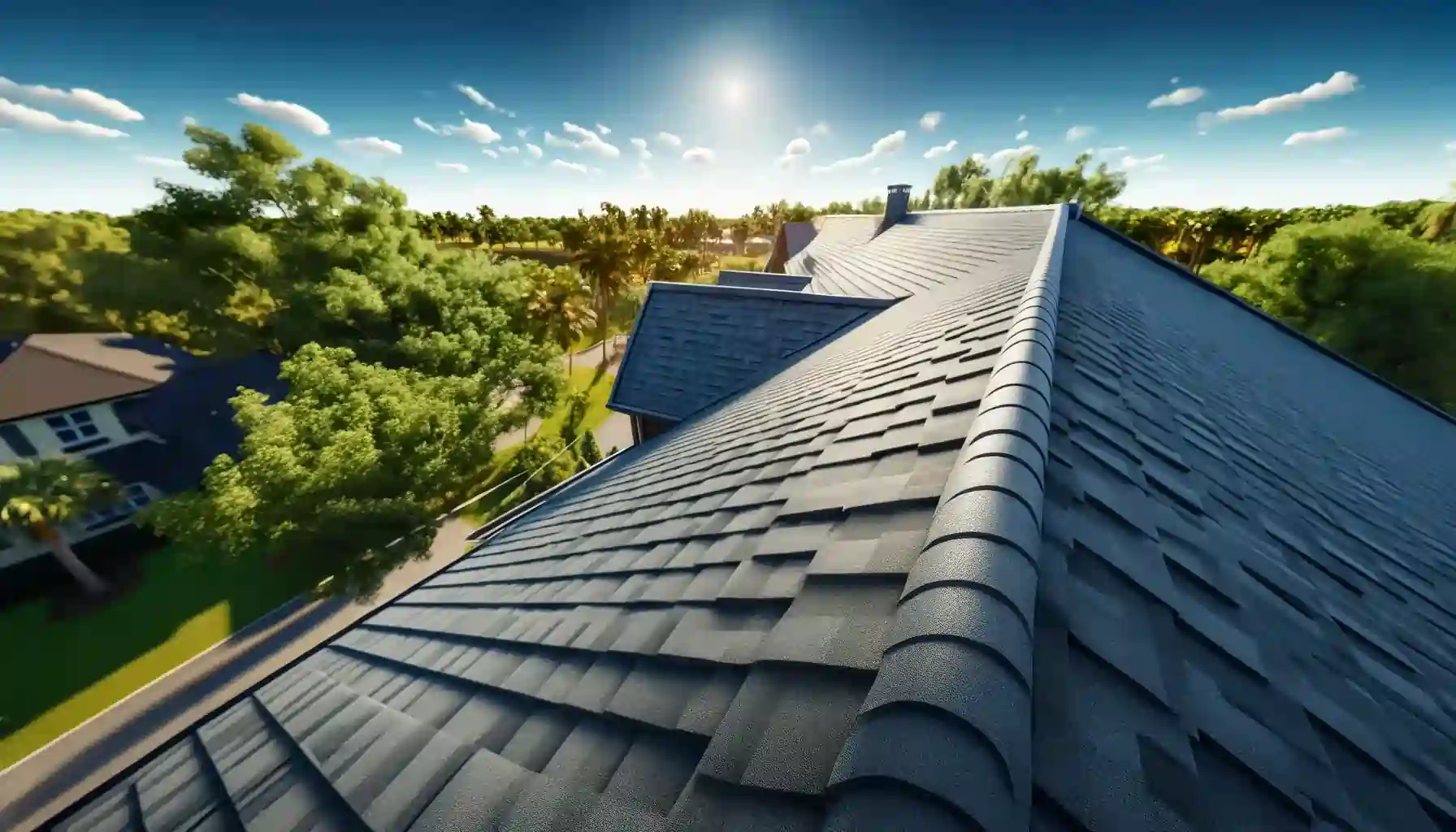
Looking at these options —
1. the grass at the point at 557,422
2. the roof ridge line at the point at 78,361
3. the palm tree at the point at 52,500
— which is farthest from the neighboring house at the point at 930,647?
the roof ridge line at the point at 78,361

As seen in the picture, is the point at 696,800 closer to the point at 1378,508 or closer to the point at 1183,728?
the point at 1183,728

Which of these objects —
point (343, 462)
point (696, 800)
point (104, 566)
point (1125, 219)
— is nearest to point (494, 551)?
point (696, 800)

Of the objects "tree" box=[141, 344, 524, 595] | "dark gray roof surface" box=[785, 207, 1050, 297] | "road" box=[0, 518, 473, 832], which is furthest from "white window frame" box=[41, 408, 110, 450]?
"dark gray roof surface" box=[785, 207, 1050, 297]

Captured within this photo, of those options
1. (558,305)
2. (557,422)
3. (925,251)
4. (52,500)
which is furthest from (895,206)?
(52,500)

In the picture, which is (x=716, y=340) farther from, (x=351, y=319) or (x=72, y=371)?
(x=72, y=371)

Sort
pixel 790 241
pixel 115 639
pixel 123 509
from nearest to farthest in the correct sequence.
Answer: pixel 115 639
pixel 123 509
pixel 790 241

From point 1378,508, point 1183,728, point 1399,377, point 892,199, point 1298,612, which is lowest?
point 1399,377
